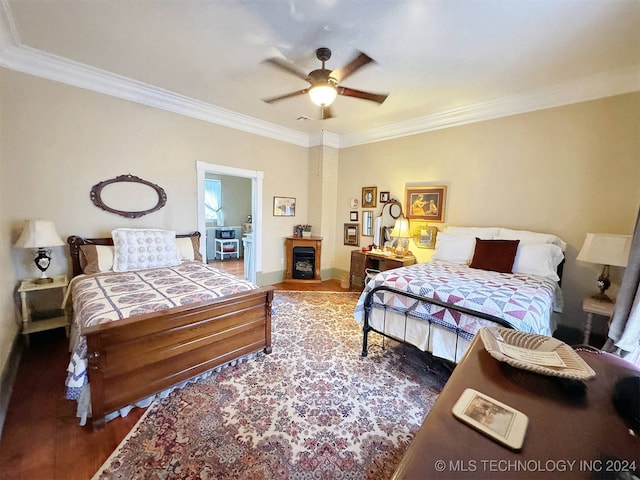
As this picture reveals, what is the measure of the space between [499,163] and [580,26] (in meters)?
1.64

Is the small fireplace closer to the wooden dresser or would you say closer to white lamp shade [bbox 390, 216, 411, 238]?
the wooden dresser

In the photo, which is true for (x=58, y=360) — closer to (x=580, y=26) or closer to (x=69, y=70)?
(x=69, y=70)

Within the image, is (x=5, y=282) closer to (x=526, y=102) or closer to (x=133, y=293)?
(x=133, y=293)

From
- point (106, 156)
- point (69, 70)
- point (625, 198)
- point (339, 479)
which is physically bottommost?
point (339, 479)

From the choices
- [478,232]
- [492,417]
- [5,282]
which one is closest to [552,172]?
[478,232]

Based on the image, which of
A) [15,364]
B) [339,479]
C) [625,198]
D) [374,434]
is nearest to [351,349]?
[374,434]

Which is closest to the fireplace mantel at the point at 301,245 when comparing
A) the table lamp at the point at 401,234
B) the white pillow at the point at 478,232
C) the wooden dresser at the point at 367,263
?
the wooden dresser at the point at 367,263

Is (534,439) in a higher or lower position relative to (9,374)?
higher

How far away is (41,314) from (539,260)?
547cm

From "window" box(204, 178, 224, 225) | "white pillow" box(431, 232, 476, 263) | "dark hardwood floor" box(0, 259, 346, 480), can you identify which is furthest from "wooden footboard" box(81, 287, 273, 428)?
"window" box(204, 178, 224, 225)

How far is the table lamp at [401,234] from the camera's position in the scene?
4.17 metres

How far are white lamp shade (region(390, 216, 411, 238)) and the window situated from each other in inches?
206

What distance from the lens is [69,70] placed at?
2871 mm

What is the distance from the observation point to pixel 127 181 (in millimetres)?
3357
